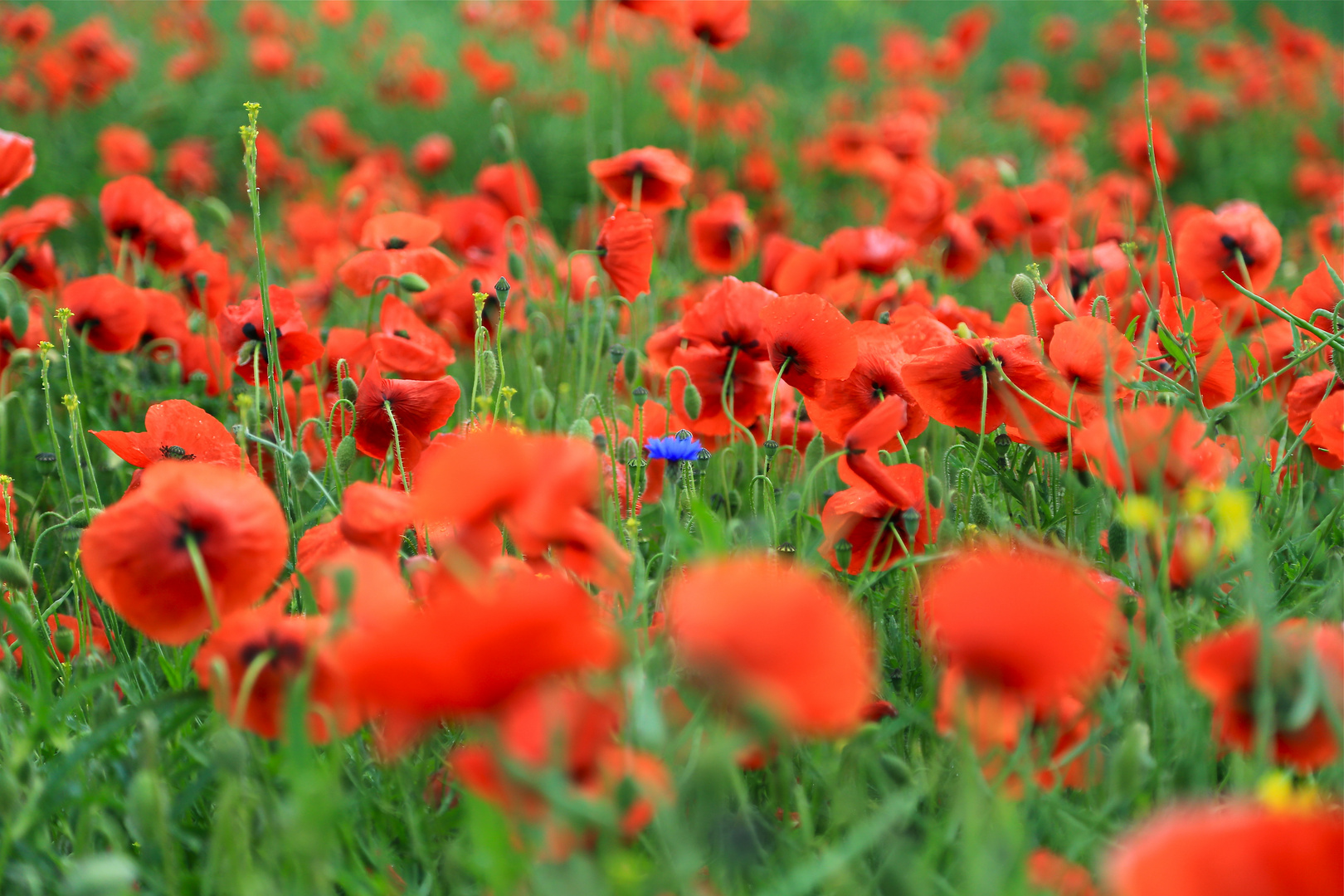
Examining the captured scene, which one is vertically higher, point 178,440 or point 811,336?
point 811,336

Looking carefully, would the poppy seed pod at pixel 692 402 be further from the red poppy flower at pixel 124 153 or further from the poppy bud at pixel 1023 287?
the red poppy flower at pixel 124 153

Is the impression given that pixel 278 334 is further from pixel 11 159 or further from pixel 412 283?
pixel 11 159

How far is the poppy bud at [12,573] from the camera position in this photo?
3.09ft

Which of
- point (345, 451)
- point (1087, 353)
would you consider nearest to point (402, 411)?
point (345, 451)

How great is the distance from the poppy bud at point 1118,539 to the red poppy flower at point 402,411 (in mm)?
681

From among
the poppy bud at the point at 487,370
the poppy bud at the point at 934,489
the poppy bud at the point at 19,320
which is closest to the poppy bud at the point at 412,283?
the poppy bud at the point at 487,370

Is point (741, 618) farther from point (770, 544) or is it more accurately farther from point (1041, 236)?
point (1041, 236)

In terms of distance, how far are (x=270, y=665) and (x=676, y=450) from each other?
0.52 metres

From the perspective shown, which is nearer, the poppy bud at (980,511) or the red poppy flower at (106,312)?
the poppy bud at (980,511)

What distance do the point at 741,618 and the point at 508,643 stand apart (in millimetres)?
112

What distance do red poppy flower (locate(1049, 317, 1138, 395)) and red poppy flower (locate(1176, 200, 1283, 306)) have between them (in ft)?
1.63

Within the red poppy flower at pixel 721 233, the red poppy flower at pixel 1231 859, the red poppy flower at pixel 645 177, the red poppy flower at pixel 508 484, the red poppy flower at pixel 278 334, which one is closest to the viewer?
the red poppy flower at pixel 1231 859

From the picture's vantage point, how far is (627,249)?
→ 1.57m

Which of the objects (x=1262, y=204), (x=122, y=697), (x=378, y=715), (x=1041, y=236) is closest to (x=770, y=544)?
(x=378, y=715)
